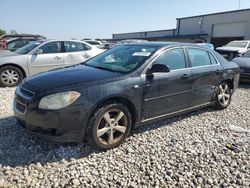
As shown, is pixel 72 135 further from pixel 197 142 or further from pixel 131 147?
pixel 197 142

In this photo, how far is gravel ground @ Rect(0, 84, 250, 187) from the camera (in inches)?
115

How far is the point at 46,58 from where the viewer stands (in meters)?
7.77

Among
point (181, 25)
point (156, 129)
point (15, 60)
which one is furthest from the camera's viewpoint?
point (181, 25)

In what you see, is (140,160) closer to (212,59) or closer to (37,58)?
(212,59)

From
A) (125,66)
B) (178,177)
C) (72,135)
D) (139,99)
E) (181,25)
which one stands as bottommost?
(178,177)

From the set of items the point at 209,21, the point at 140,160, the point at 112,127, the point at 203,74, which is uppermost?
the point at 209,21

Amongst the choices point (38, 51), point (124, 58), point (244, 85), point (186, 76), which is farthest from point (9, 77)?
point (244, 85)

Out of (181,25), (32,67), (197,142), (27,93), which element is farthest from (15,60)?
(181,25)

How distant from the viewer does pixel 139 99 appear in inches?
150

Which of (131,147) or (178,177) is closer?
(178,177)

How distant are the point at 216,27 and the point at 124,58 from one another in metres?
29.0

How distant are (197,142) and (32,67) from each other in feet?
18.2

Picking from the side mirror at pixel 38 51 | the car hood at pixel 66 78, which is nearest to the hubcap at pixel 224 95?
the car hood at pixel 66 78

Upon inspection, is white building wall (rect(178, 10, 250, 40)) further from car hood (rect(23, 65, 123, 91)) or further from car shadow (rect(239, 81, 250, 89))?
car hood (rect(23, 65, 123, 91))
